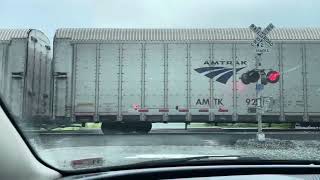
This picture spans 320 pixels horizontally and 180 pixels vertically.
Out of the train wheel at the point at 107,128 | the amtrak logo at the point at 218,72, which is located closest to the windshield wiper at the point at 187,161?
the train wheel at the point at 107,128

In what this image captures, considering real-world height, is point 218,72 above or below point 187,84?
above

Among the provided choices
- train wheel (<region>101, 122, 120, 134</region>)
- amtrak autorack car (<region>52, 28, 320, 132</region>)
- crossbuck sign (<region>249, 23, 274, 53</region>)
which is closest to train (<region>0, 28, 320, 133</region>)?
amtrak autorack car (<region>52, 28, 320, 132</region>)

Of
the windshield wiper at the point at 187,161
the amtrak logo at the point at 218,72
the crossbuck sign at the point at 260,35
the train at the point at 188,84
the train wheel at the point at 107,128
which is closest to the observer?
the windshield wiper at the point at 187,161

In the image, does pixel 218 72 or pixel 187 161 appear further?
pixel 218 72

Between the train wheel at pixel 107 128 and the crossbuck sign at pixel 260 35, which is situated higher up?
the crossbuck sign at pixel 260 35

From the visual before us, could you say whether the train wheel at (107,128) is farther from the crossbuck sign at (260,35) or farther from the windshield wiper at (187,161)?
the windshield wiper at (187,161)

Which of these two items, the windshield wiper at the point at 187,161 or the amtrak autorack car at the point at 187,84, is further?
the amtrak autorack car at the point at 187,84

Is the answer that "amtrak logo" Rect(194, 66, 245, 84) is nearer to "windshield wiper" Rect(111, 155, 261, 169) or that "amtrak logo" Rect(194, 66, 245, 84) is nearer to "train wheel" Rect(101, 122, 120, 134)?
"train wheel" Rect(101, 122, 120, 134)

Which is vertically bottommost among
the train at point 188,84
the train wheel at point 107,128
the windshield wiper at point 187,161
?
the train wheel at point 107,128

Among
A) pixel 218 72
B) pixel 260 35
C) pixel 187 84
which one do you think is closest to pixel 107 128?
pixel 260 35

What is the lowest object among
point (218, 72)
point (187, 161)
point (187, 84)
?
point (187, 161)

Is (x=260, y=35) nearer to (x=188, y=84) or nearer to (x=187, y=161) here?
(x=187, y=161)

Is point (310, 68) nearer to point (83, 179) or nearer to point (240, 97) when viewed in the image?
point (240, 97)

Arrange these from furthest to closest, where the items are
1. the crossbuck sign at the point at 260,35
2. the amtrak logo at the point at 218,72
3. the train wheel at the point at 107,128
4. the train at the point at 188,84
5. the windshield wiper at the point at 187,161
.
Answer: the amtrak logo at the point at 218,72 → the train at the point at 188,84 → the train wheel at the point at 107,128 → the crossbuck sign at the point at 260,35 → the windshield wiper at the point at 187,161
